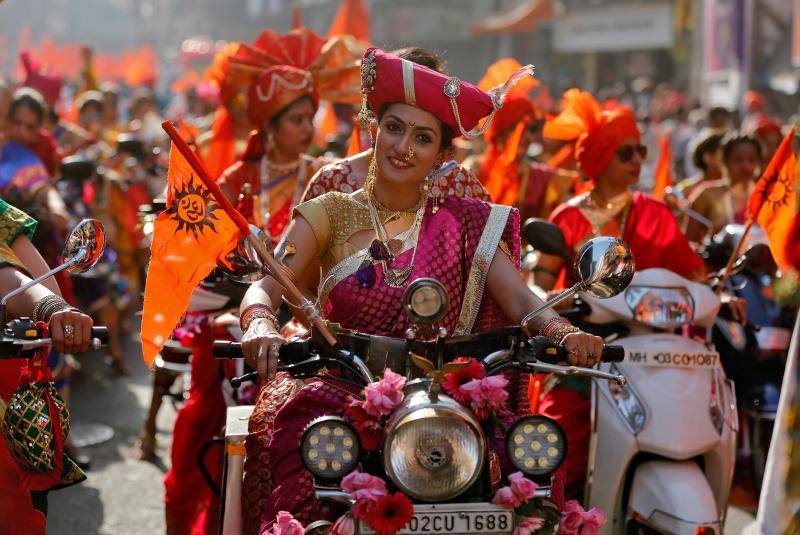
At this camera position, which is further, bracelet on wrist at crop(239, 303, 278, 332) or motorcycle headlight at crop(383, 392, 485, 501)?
bracelet on wrist at crop(239, 303, 278, 332)

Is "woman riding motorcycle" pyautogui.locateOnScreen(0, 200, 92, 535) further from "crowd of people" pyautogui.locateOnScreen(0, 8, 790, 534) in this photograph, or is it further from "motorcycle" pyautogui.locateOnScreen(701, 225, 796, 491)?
"motorcycle" pyautogui.locateOnScreen(701, 225, 796, 491)

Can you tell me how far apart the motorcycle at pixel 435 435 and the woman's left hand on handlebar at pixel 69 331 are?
2.01 ft

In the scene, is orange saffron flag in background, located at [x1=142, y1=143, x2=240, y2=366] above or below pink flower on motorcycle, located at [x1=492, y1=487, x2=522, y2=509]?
above

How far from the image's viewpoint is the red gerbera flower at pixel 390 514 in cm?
281

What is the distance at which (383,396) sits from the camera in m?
2.95

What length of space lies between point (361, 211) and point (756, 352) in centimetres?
286

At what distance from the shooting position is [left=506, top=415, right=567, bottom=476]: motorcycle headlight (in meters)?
2.96

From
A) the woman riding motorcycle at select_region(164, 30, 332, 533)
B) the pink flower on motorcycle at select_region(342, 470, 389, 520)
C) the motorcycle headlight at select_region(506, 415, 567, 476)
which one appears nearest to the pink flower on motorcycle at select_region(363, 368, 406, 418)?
the pink flower on motorcycle at select_region(342, 470, 389, 520)

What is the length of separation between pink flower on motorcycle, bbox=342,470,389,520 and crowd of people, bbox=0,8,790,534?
0.22m

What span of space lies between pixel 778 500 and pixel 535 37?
39240 mm

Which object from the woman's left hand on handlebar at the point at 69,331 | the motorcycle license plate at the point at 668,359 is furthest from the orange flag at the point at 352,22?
the woman's left hand on handlebar at the point at 69,331

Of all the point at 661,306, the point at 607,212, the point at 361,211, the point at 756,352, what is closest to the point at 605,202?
the point at 607,212

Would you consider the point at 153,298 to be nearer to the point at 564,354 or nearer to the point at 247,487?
the point at 247,487

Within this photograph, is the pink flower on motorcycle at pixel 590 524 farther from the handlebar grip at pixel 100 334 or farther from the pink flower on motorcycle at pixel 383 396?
the handlebar grip at pixel 100 334
